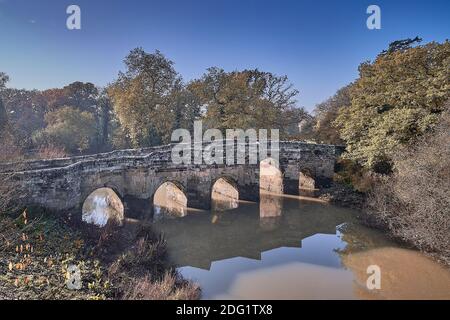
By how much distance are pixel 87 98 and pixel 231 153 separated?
33.4 metres

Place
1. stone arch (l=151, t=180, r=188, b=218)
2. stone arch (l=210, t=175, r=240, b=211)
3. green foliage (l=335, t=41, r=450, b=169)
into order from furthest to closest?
stone arch (l=210, t=175, r=240, b=211) → stone arch (l=151, t=180, r=188, b=218) → green foliage (l=335, t=41, r=450, b=169)

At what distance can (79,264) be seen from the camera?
32.2 ft

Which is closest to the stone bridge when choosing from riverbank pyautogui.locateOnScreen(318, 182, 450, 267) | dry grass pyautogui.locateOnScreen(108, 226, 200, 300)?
riverbank pyautogui.locateOnScreen(318, 182, 450, 267)

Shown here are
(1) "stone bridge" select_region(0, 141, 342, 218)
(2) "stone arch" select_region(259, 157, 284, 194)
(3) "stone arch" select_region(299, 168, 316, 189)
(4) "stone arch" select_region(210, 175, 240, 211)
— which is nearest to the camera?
(1) "stone bridge" select_region(0, 141, 342, 218)

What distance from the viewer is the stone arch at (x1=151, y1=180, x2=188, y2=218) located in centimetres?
1895

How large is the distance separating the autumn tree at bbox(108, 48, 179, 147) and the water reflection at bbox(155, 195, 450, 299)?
38.2ft

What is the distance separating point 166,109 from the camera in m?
27.9

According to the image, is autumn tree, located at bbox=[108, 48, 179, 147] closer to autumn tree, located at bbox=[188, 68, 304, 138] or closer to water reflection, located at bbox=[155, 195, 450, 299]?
autumn tree, located at bbox=[188, 68, 304, 138]

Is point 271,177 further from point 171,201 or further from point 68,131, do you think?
point 68,131

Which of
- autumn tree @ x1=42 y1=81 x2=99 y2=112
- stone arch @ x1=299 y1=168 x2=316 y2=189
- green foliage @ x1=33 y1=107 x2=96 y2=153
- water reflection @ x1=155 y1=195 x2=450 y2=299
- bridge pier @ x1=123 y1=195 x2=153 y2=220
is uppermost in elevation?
autumn tree @ x1=42 y1=81 x2=99 y2=112

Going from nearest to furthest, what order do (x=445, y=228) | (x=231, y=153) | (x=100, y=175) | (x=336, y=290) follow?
(x=336, y=290) → (x=445, y=228) → (x=100, y=175) → (x=231, y=153)
